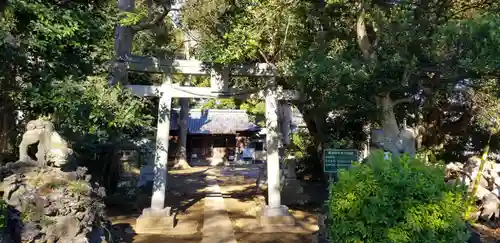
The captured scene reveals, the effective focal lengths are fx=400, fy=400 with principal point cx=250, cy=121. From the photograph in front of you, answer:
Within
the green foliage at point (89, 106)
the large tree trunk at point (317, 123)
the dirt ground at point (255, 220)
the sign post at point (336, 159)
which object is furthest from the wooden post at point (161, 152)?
the sign post at point (336, 159)

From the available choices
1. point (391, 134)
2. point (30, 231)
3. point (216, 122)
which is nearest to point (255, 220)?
point (391, 134)

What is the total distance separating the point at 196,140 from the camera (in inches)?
1056

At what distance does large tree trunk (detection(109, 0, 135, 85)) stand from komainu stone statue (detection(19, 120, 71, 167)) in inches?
117

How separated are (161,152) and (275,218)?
277 centimetres

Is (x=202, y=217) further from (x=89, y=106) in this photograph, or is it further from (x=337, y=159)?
(x=337, y=159)

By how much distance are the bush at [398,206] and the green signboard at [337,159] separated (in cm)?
191

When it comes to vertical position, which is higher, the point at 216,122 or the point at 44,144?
the point at 216,122

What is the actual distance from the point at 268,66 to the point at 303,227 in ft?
11.5

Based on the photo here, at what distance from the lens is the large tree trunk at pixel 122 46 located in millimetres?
8118

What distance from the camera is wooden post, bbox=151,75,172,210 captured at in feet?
27.1

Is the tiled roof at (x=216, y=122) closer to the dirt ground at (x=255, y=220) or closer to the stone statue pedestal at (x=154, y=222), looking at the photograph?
the dirt ground at (x=255, y=220)

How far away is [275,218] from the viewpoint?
8.46 m

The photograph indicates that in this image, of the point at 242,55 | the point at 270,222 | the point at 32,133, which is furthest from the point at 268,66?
the point at 32,133

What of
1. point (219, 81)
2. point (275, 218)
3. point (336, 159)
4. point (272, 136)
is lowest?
point (275, 218)
